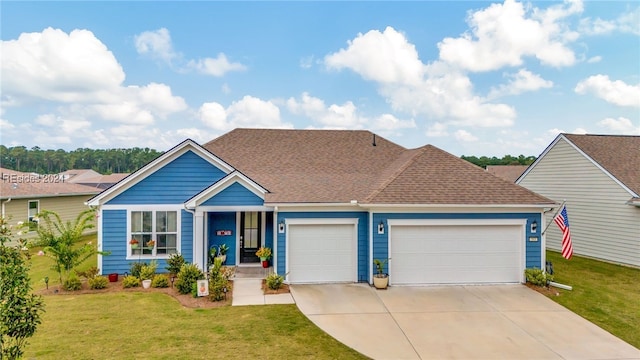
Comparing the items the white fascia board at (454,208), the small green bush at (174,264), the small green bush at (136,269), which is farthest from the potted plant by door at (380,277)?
the small green bush at (136,269)

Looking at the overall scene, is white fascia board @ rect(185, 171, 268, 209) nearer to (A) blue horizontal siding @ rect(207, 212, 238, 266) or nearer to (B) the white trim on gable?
(A) blue horizontal siding @ rect(207, 212, 238, 266)

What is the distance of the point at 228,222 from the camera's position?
13.4m

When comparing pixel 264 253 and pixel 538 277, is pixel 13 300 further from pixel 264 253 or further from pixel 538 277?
pixel 538 277

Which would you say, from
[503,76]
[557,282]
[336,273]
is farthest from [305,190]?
[503,76]

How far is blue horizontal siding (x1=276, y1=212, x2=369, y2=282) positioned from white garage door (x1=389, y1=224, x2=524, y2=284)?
2.91ft

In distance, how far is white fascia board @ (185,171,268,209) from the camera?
11.5 m

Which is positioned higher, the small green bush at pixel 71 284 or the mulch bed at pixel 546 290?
the small green bush at pixel 71 284

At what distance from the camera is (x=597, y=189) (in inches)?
606

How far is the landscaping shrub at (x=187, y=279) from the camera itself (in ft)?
33.3

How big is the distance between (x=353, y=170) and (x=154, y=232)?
8.44m

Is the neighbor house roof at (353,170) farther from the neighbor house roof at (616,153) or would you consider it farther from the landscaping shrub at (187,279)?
the neighbor house roof at (616,153)

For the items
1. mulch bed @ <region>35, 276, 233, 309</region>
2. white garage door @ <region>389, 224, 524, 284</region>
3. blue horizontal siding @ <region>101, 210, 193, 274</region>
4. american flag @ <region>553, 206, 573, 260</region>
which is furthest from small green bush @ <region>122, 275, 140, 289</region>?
american flag @ <region>553, 206, 573, 260</region>

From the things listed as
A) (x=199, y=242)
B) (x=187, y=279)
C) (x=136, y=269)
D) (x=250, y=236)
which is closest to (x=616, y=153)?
(x=250, y=236)

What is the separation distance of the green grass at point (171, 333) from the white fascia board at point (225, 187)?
3320mm
